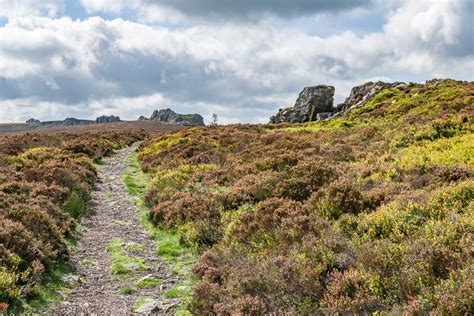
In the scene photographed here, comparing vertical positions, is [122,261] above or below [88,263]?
above

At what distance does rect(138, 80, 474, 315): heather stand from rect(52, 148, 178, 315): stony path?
1007 millimetres

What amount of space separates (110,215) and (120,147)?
30520 mm

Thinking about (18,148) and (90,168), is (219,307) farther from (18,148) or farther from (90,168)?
(18,148)

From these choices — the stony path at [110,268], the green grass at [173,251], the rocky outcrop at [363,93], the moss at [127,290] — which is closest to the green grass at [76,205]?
the stony path at [110,268]

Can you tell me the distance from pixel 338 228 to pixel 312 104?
55413mm

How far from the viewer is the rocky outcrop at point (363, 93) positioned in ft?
193

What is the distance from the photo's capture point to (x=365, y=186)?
44.0 feet

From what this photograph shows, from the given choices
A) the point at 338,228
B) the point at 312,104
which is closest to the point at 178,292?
the point at 338,228

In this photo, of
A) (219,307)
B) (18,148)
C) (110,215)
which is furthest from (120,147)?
(219,307)

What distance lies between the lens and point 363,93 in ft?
211

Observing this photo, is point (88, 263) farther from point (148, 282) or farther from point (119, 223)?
point (119, 223)

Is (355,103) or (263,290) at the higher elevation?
(355,103)

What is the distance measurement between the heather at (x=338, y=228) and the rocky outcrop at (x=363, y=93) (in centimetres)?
3824

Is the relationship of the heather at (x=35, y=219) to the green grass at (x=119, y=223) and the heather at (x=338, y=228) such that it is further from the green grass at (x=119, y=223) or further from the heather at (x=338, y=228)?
the heather at (x=338, y=228)
